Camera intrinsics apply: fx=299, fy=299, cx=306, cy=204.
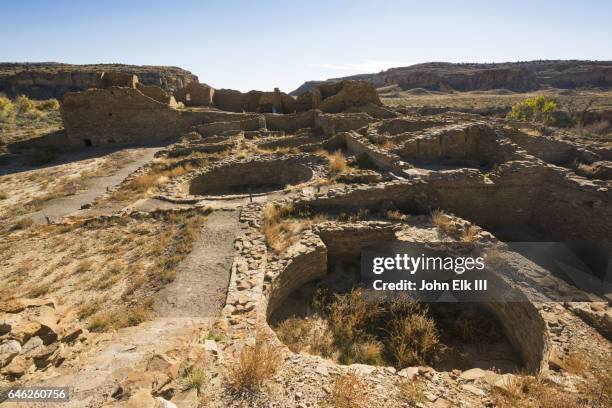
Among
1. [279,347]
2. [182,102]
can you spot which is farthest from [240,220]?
[182,102]

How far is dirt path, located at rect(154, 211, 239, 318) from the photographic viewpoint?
16.3 ft

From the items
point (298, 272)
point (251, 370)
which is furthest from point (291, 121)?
point (251, 370)

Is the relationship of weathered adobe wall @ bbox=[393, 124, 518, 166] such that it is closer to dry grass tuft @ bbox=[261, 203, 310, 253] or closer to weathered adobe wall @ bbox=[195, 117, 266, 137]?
dry grass tuft @ bbox=[261, 203, 310, 253]

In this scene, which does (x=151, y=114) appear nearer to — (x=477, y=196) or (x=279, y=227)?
(x=279, y=227)

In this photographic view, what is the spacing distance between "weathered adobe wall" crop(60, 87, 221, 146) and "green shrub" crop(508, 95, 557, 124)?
3212 centimetres

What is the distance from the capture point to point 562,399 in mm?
3301

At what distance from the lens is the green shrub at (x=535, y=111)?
31984 mm

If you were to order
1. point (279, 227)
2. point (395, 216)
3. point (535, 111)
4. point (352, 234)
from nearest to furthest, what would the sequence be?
1. point (352, 234)
2. point (279, 227)
3. point (395, 216)
4. point (535, 111)

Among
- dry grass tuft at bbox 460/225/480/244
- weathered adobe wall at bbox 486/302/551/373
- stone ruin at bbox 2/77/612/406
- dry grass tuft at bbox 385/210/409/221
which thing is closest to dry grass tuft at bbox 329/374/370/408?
stone ruin at bbox 2/77/612/406

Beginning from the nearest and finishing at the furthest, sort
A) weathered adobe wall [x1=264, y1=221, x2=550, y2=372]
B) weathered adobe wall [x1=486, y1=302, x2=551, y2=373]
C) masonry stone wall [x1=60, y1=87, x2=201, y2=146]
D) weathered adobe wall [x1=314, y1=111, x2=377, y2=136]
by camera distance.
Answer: weathered adobe wall [x1=486, y1=302, x2=551, y2=373] < weathered adobe wall [x1=264, y1=221, x2=550, y2=372] < weathered adobe wall [x1=314, y1=111, x2=377, y2=136] < masonry stone wall [x1=60, y1=87, x2=201, y2=146]

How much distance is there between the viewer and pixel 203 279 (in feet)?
18.6

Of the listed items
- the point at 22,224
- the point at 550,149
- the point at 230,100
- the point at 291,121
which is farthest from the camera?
the point at 230,100

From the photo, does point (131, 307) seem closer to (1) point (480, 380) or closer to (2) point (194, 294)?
(2) point (194, 294)

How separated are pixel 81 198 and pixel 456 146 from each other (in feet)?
46.6
